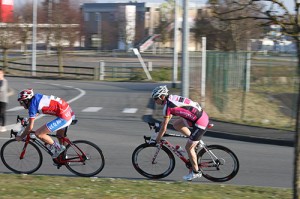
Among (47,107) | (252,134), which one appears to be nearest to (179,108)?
(47,107)

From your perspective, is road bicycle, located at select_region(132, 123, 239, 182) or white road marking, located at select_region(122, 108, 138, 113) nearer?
road bicycle, located at select_region(132, 123, 239, 182)

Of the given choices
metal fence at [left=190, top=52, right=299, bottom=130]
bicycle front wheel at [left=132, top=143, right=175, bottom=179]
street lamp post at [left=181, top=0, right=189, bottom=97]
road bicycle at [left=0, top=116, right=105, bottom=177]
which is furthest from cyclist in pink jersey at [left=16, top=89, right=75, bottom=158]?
street lamp post at [left=181, top=0, right=189, bottom=97]

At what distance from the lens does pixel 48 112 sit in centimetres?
1020

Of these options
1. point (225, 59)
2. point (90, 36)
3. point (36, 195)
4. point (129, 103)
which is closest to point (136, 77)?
point (129, 103)

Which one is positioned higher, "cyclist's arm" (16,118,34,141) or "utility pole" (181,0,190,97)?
"utility pole" (181,0,190,97)

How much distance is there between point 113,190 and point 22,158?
9.87 feet

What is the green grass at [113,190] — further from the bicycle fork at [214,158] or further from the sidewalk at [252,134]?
the sidewalk at [252,134]

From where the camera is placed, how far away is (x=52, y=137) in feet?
36.7

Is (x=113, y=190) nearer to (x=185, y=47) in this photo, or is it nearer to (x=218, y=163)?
(x=218, y=163)

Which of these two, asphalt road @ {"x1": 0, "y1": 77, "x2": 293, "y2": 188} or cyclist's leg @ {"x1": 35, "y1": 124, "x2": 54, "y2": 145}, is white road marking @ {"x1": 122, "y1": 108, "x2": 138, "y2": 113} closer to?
asphalt road @ {"x1": 0, "y1": 77, "x2": 293, "y2": 188}

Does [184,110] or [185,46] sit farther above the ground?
[185,46]

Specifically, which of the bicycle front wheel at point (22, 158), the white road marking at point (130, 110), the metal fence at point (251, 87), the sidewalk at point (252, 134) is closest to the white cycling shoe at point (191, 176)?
the bicycle front wheel at point (22, 158)

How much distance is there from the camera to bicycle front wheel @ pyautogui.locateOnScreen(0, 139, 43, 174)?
10.6 metres

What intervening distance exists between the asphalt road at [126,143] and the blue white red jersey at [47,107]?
1.11 metres
